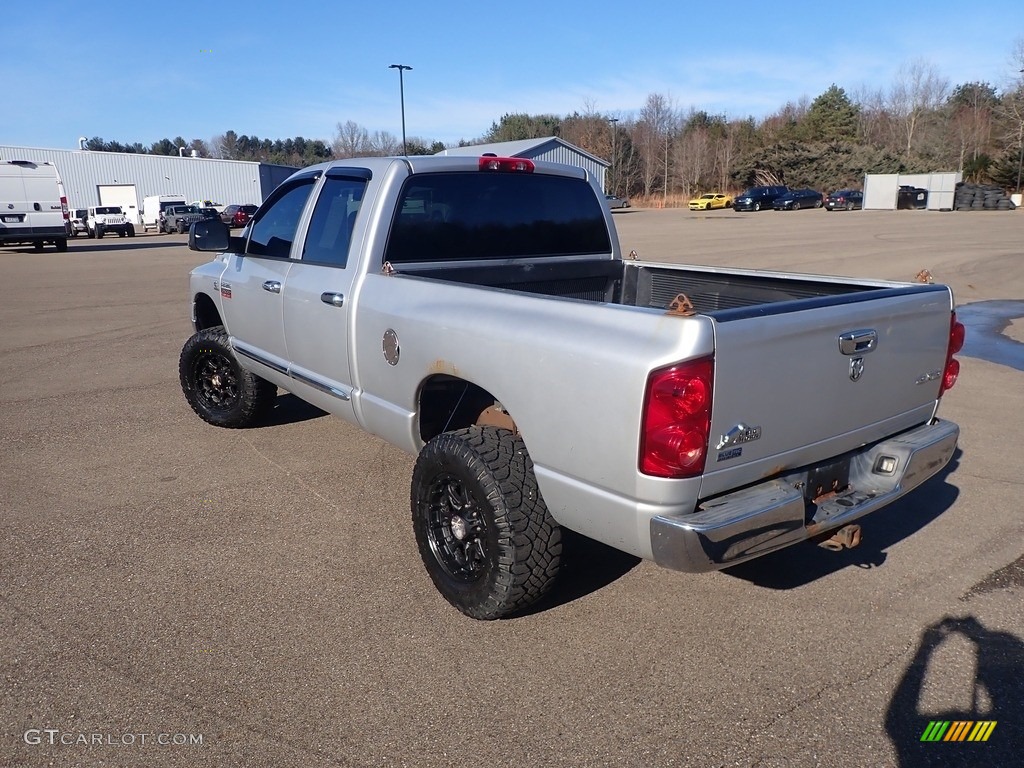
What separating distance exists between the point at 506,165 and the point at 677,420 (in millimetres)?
2534

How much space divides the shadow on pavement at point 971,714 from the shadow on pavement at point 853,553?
668 mm

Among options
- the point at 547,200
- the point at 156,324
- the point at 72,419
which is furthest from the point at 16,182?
the point at 547,200

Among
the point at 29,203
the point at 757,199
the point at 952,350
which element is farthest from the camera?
the point at 757,199

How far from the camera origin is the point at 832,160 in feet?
223

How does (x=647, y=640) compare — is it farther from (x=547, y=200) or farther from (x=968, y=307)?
(x=968, y=307)

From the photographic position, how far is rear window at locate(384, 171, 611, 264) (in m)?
4.43

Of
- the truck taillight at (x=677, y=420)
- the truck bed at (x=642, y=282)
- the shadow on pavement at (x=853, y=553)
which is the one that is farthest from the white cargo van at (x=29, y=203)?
the truck taillight at (x=677, y=420)

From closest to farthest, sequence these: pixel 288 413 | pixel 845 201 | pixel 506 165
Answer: pixel 506 165
pixel 288 413
pixel 845 201

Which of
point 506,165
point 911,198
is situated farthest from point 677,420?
point 911,198

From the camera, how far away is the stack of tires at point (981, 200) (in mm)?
45875

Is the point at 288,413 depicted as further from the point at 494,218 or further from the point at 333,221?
the point at 494,218

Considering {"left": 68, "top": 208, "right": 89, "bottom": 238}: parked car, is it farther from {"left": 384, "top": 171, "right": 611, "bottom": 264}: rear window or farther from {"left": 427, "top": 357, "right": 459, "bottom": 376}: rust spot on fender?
{"left": 427, "top": 357, "right": 459, "bottom": 376}: rust spot on fender

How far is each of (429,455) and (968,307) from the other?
1130 centimetres

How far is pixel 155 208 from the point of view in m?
51.8
